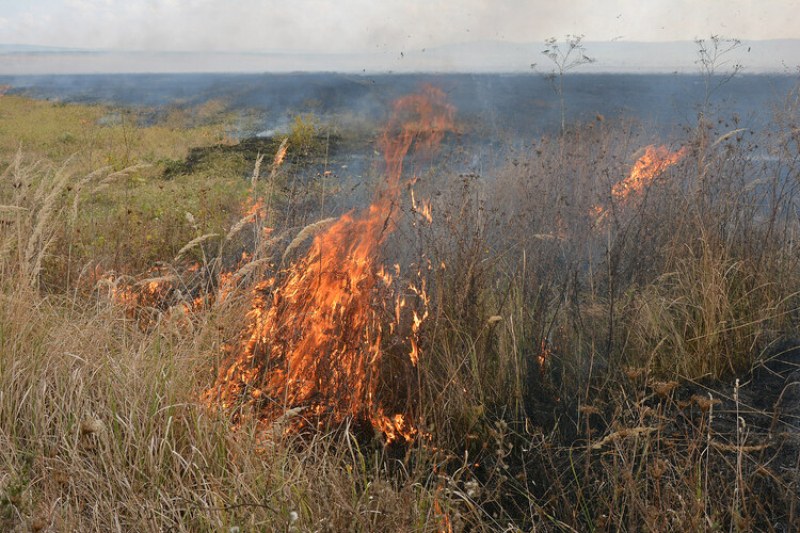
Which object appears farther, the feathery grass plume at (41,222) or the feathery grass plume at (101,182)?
the feathery grass plume at (101,182)

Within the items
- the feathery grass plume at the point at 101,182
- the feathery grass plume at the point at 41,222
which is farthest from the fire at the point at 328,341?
the feathery grass plume at the point at 41,222

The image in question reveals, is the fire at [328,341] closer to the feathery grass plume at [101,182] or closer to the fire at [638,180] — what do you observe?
the feathery grass plume at [101,182]

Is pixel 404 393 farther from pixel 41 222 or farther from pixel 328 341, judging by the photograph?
pixel 41 222

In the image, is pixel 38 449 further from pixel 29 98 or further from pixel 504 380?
pixel 29 98

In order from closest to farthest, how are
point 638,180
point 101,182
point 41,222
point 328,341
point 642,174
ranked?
point 41,222 → point 328,341 → point 101,182 → point 638,180 → point 642,174

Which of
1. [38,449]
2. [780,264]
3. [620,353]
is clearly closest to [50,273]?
[38,449]

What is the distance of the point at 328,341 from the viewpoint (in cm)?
319

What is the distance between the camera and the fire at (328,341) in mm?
3082

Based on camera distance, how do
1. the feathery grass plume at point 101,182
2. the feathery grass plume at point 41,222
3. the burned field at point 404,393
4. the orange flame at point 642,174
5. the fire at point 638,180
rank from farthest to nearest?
the orange flame at point 642,174 → the fire at point 638,180 → the feathery grass plume at point 101,182 → the feathery grass plume at point 41,222 → the burned field at point 404,393

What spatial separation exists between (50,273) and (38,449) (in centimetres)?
306

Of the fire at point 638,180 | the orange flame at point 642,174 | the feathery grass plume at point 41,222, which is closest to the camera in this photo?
the feathery grass plume at point 41,222

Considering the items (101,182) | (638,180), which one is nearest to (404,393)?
(101,182)

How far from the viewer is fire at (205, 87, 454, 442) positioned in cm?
308

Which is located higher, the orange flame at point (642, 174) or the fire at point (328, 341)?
the orange flame at point (642, 174)
